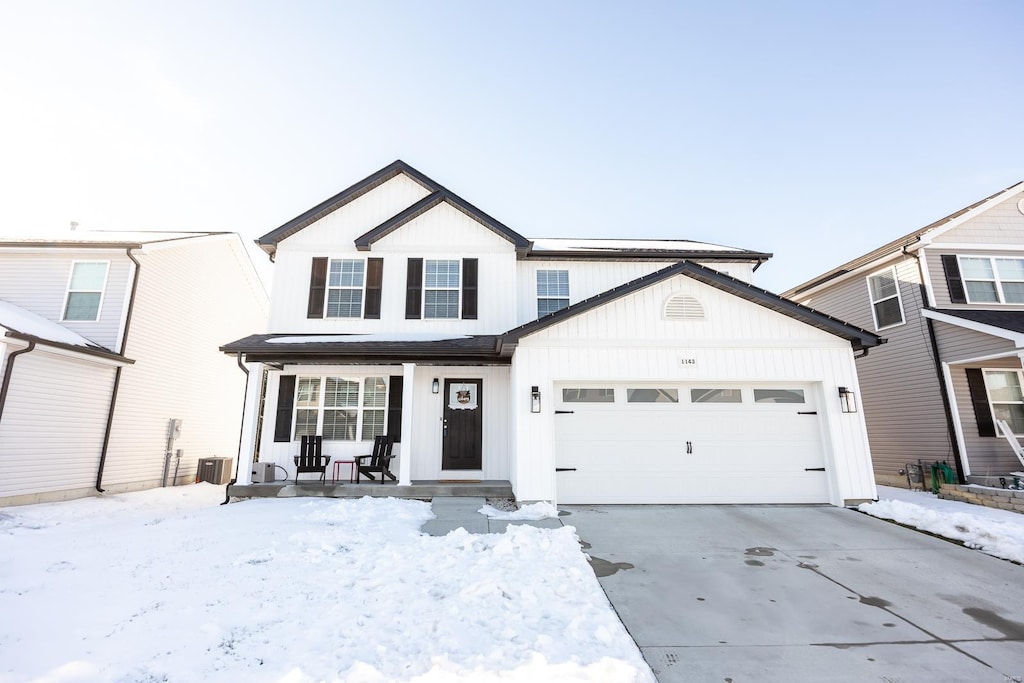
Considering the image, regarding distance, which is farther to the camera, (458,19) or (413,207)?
(458,19)

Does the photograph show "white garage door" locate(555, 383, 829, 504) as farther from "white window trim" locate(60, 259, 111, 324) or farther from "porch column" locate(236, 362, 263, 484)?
"white window trim" locate(60, 259, 111, 324)

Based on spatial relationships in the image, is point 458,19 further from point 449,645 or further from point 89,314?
point 449,645

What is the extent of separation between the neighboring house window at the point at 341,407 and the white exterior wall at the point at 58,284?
5.15 m

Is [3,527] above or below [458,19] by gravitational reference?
below

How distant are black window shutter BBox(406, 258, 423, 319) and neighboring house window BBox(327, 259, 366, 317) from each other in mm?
1171

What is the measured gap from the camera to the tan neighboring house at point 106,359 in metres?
8.82

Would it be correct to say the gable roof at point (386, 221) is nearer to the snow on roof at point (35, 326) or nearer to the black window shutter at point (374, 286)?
the black window shutter at point (374, 286)

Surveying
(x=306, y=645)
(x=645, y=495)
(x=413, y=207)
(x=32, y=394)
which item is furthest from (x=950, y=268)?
(x=32, y=394)

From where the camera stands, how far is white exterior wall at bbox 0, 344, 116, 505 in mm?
8570

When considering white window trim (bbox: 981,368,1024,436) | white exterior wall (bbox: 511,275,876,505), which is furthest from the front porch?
white window trim (bbox: 981,368,1024,436)

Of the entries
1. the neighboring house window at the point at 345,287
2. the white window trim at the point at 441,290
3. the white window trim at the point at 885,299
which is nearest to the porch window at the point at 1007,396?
the white window trim at the point at 885,299

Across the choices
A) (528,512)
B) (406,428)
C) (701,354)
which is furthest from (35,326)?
(701,354)

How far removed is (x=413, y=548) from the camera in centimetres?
536

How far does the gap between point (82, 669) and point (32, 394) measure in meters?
9.48
